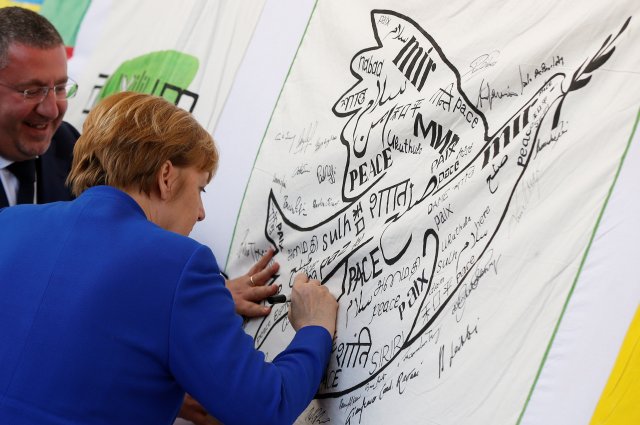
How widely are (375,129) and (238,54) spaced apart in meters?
0.62

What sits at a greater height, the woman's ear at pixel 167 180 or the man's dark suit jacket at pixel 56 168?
the woman's ear at pixel 167 180

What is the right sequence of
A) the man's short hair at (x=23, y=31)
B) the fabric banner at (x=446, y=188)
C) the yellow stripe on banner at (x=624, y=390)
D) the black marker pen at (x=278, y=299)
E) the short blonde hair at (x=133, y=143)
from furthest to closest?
the man's short hair at (x=23, y=31) → the black marker pen at (x=278, y=299) → the short blonde hair at (x=133, y=143) → the fabric banner at (x=446, y=188) → the yellow stripe on banner at (x=624, y=390)

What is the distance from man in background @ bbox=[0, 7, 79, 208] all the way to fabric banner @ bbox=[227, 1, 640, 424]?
21.2 inches

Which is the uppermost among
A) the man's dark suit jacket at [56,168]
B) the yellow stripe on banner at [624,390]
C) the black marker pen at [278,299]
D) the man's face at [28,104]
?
the yellow stripe on banner at [624,390]

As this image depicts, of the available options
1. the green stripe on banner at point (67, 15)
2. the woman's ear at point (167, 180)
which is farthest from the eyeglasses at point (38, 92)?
the green stripe on banner at point (67, 15)

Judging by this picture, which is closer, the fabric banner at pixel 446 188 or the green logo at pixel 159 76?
the fabric banner at pixel 446 188

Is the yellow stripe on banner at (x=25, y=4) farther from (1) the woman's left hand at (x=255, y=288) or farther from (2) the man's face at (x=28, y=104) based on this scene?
(1) the woman's left hand at (x=255, y=288)

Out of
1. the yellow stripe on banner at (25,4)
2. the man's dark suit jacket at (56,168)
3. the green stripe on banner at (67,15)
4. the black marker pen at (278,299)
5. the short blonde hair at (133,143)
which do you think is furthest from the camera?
the yellow stripe on banner at (25,4)

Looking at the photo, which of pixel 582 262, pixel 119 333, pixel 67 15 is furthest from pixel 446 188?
pixel 67 15

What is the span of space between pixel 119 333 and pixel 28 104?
2.61 feet

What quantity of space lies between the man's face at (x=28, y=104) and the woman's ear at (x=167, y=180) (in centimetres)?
61

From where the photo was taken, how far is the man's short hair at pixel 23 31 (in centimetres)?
171

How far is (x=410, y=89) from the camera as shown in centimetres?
141

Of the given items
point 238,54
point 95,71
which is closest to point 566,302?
point 238,54
